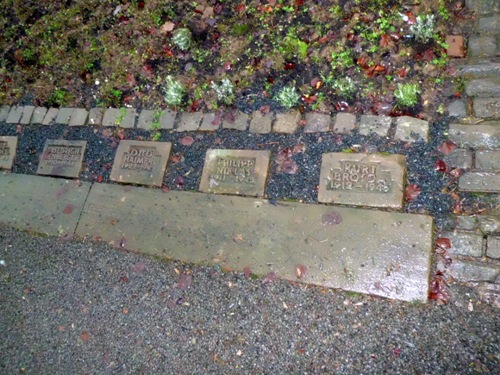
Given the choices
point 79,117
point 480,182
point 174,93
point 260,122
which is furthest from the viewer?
point 79,117

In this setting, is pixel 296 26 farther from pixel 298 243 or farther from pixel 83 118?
pixel 83 118

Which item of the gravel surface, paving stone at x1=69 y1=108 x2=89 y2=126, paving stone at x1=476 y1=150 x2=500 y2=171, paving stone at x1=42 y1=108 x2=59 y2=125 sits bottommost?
the gravel surface

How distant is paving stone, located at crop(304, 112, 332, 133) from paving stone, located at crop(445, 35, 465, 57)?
0.97 meters

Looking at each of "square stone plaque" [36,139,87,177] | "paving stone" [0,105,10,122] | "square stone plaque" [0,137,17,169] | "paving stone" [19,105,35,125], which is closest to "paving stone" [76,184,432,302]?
"square stone plaque" [36,139,87,177]

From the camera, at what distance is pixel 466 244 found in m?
2.40

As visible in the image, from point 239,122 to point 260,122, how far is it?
0.18m

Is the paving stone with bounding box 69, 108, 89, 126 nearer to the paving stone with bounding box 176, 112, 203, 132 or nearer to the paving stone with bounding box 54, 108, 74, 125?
the paving stone with bounding box 54, 108, 74, 125

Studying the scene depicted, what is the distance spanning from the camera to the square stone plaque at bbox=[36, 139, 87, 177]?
142 inches

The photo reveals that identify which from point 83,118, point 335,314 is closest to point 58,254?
point 83,118

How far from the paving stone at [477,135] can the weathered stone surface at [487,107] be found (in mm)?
60

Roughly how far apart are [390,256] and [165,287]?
1551 millimetres

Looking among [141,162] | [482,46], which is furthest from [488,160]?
[141,162]

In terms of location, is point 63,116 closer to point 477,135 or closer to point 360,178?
point 360,178

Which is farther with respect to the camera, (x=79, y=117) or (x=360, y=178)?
(x=79, y=117)
